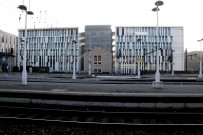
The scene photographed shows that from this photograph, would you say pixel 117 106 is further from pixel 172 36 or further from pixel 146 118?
pixel 172 36

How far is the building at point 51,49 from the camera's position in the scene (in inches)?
3162

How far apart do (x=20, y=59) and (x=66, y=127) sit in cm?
8929

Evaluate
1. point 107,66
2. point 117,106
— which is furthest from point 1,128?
point 107,66

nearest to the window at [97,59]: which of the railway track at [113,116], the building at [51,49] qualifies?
the building at [51,49]

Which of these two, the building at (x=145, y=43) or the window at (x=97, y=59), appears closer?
the window at (x=97, y=59)

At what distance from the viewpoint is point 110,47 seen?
3152 inches

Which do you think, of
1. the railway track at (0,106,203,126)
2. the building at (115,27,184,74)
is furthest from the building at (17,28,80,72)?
the railway track at (0,106,203,126)

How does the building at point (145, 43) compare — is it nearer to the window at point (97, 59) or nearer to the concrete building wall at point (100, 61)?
the concrete building wall at point (100, 61)

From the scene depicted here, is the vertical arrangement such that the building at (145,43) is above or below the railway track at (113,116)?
above

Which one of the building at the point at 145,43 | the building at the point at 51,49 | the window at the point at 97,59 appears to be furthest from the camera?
the building at the point at 51,49

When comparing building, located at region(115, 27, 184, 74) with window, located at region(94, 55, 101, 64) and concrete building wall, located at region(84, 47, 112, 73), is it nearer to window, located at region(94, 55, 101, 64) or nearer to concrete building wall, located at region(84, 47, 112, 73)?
concrete building wall, located at region(84, 47, 112, 73)

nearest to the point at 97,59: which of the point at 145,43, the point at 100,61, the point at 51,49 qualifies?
the point at 100,61

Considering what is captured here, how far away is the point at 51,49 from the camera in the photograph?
271ft

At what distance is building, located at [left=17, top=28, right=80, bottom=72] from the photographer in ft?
263
